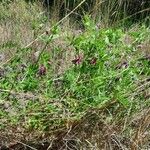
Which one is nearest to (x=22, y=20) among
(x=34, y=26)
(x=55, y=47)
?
(x=34, y=26)

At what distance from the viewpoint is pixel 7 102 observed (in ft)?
7.31

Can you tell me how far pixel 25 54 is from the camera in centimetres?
271

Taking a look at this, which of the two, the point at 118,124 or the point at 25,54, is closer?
the point at 118,124

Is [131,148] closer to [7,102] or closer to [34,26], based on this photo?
[7,102]

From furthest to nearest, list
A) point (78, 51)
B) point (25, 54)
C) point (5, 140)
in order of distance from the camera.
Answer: point (25, 54)
point (78, 51)
point (5, 140)

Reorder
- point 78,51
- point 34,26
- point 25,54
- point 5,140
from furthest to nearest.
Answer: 1. point 34,26
2. point 25,54
3. point 78,51
4. point 5,140

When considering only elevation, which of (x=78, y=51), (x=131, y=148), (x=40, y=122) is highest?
(x=78, y=51)

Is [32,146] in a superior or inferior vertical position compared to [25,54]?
inferior

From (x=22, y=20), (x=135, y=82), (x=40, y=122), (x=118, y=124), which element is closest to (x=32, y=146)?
(x=40, y=122)

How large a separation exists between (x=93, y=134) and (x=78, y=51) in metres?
0.45

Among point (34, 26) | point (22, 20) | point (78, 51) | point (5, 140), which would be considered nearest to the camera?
point (5, 140)

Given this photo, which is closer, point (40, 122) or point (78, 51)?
point (40, 122)

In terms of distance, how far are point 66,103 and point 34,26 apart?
1177mm

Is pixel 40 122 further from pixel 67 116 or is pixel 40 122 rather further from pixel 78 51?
pixel 78 51
